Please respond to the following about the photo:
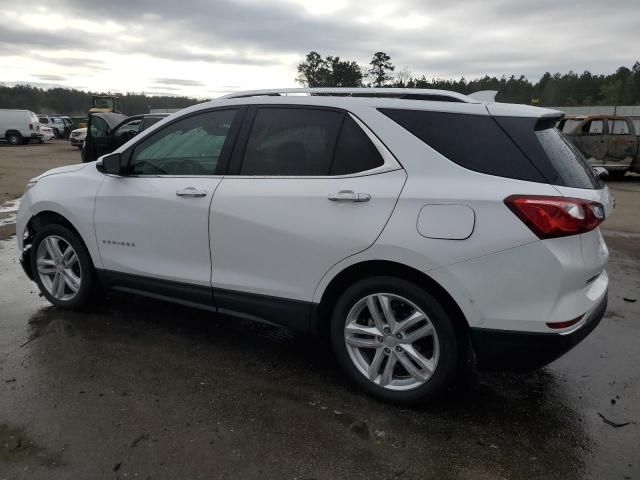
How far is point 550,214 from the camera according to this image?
2.57m

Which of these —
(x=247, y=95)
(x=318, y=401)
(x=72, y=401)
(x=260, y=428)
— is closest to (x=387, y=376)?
(x=318, y=401)

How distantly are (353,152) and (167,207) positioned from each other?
1.40 meters

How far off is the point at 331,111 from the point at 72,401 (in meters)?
2.29

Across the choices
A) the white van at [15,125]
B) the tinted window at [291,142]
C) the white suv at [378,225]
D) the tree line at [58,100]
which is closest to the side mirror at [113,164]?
the white suv at [378,225]

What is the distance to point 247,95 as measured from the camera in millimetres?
3723

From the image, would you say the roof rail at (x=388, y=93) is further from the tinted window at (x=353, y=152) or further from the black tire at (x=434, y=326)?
the black tire at (x=434, y=326)

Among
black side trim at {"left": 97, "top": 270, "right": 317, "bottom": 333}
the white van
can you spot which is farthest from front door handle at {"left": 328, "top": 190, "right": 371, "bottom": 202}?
the white van

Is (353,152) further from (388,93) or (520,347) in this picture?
(520,347)

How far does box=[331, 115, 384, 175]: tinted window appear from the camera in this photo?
303cm

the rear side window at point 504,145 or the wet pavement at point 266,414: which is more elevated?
the rear side window at point 504,145

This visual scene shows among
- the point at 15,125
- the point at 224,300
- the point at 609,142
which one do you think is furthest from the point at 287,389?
the point at 15,125

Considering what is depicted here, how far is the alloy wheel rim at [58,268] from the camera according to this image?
14.1 feet

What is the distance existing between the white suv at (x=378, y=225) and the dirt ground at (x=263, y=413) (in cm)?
34

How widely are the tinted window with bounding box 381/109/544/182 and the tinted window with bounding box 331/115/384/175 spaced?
0.72ft
